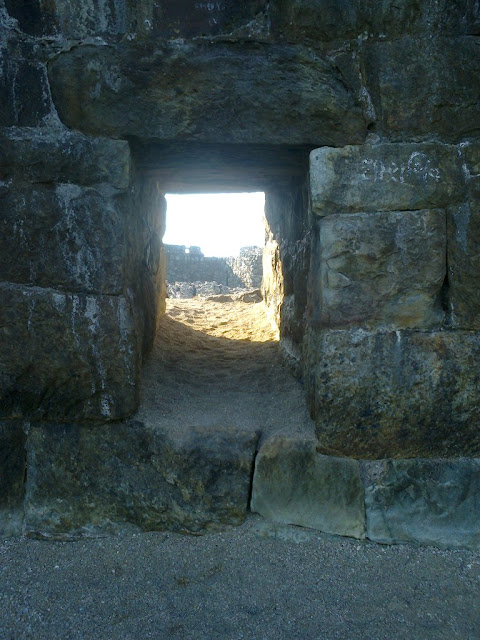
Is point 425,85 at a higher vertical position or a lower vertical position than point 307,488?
higher

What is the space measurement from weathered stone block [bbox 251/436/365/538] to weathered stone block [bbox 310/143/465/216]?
933mm

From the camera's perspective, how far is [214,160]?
233cm

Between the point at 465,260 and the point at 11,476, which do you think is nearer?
the point at 465,260

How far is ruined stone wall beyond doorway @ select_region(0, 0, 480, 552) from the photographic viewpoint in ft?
6.35

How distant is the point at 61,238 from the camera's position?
2.00 metres

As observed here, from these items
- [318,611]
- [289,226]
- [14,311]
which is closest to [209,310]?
[289,226]

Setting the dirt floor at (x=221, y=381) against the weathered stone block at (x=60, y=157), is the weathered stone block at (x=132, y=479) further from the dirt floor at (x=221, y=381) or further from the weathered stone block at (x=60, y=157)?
the weathered stone block at (x=60, y=157)

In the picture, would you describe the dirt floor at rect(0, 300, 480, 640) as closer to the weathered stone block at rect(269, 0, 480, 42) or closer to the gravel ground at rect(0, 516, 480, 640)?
the gravel ground at rect(0, 516, 480, 640)

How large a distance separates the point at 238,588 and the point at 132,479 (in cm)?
57

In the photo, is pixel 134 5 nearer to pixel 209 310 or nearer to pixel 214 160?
pixel 214 160

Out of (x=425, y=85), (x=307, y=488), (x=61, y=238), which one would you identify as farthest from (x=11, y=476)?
(x=425, y=85)

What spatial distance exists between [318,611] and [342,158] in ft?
5.05

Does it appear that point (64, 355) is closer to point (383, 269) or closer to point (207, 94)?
point (207, 94)

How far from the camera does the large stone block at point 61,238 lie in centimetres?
198
